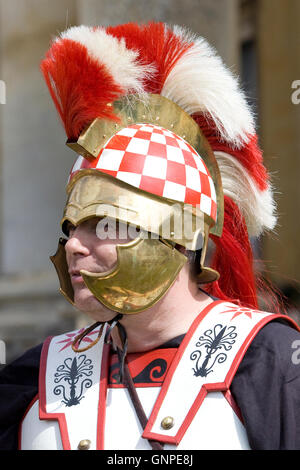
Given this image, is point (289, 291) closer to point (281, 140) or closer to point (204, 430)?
point (281, 140)

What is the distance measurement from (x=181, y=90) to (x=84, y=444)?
100 centimetres

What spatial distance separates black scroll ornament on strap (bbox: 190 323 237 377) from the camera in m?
1.74

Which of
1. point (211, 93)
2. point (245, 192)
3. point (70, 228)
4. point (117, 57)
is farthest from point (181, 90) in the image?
point (70, 228)

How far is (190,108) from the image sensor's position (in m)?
2.00

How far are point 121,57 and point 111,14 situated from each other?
120 inches

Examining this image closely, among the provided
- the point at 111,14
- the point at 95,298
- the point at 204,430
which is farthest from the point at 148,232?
the point at 111,14

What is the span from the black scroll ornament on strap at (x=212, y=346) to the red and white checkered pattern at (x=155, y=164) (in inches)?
12.7

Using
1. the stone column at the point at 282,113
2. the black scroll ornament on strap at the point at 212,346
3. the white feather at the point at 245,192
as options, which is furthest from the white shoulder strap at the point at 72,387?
the stone column at the point at 282,113

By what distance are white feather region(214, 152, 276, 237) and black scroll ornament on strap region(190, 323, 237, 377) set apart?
15.3 inches

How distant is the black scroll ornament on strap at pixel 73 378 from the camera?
72.8 inches

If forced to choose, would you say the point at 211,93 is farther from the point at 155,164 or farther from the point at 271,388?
the point at 271,388

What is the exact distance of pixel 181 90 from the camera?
1.96 meters

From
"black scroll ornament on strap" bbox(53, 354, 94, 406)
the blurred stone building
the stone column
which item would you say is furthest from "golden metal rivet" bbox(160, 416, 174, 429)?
the stone column
